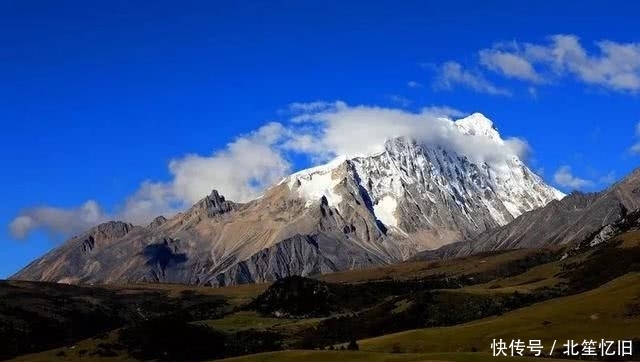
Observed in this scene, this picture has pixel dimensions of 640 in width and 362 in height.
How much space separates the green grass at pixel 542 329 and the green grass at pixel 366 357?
22.3 m

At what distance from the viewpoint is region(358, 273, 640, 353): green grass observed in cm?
11206

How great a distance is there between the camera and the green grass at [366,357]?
265 feet

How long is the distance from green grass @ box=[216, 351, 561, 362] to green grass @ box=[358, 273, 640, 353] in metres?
22.3

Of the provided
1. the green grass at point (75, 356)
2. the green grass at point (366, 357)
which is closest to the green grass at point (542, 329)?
the green grass at point (366, 357)

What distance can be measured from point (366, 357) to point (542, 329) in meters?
39.5

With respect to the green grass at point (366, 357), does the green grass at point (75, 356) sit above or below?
above

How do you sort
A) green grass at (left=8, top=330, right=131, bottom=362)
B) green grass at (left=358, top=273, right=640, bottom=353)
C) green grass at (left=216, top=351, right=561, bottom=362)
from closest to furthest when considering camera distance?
1. green grass at (left=216, top=351, right=561, bottom=362)
2. green grass at (left=358, top=273, right=640, bottom=353)
3. green grass at (left=8, top=330, right=131, bottom=362)

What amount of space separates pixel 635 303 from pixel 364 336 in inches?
2825

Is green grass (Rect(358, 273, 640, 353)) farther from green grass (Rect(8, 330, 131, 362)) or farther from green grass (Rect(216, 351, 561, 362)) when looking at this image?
green grass (Rect(8, 330, 131, 362))

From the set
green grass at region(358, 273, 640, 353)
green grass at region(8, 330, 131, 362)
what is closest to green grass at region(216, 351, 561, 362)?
green grass at region(358, 273, 640, 353)

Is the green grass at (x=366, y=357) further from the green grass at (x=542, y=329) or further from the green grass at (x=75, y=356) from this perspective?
the green grass at (x=75, y=356)

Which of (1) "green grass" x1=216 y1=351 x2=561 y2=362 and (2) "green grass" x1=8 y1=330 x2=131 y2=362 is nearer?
(1) "green grass" x1=216 y1=351 x2=561 y2=362

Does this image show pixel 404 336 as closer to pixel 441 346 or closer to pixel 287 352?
pixel 441 346

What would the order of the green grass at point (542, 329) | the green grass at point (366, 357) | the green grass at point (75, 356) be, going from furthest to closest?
the green grass at point (75, 356) → the green grass at point (542, 329) → the green grass at point (366, 357)
